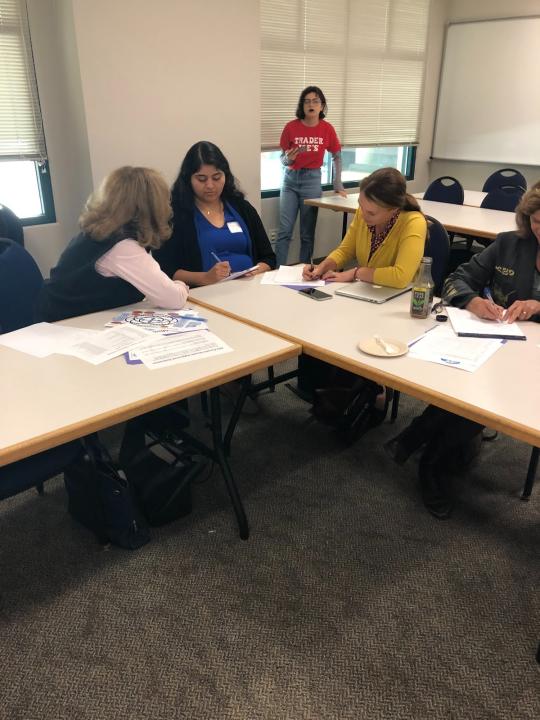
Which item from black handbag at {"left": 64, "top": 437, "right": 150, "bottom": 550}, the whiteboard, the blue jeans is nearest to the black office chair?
black handbag at {"left": 64, "top": 437, "right": 150, "bottom": 550}

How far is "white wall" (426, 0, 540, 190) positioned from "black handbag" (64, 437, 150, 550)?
224 inches

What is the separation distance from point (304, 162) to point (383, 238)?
270 cm

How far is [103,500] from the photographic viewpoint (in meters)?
1.85

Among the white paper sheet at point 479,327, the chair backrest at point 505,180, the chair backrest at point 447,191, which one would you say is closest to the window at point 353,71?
the chair backrest at point 447,191

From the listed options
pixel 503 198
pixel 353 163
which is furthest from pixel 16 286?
pixel 353 163

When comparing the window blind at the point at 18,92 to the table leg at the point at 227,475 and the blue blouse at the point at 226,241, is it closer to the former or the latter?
the blue blouse at the point at 226,241

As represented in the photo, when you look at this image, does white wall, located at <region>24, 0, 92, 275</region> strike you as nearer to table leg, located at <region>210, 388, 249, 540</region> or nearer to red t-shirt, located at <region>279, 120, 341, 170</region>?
red t-shirt, located at <region>279, 120, 341, 170</region>

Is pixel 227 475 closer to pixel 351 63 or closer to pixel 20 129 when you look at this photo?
pixel 20 129

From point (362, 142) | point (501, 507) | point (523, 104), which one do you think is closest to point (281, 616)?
point (501, 507)

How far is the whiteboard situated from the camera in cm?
557

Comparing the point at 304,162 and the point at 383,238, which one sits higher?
the point at 304,162

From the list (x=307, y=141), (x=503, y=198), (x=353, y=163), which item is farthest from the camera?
(x=353, y=163)

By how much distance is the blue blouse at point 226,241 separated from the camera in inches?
108

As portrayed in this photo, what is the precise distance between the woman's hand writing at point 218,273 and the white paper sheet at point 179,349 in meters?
0.72
